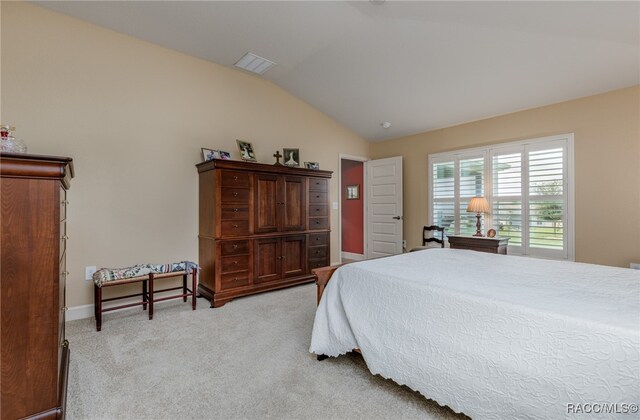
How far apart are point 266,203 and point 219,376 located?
211 centimetres

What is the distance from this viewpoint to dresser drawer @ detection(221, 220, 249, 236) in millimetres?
3266

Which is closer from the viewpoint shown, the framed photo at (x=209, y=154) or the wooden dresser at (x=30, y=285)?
the wooden dresser at (x=30, y=285)

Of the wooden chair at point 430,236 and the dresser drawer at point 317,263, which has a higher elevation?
the wooden chair at point 430,236

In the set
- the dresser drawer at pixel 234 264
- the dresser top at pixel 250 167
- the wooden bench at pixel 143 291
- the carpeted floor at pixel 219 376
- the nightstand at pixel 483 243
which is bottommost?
the carpeted floor at pixel 219 376

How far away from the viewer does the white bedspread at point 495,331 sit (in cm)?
106

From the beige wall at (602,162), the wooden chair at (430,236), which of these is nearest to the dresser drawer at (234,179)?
the wooden chair at (430,236)

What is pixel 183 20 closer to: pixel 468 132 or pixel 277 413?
pixel 277 413

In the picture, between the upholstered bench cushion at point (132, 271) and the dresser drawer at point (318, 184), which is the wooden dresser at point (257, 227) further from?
Result: the upholstered bench cushion at point (132, 271)

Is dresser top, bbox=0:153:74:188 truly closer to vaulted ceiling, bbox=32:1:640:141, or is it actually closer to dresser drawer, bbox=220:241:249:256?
dresser drawer, bbox=220:241:249:256

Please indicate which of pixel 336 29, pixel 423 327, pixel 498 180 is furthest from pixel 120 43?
pixel 498 180

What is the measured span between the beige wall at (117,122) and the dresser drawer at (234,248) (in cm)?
59

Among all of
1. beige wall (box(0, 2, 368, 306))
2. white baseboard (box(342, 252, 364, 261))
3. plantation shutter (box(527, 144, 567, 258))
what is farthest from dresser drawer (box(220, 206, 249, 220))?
plantation shutter (box(527, 144, 567, 258))

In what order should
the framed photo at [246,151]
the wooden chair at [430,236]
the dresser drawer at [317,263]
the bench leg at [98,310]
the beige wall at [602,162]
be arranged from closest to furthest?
the bench leg at [98,310], the beige wall at [602,162], the framed photo at [246,151], the dresser drawer at [317,263], the wooden chair at [430,236]

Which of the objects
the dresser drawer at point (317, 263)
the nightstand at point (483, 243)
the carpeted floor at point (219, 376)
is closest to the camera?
the carpeted floor at point (219, 376)
